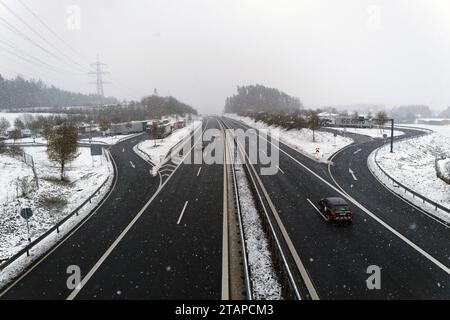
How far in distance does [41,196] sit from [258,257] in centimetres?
2066

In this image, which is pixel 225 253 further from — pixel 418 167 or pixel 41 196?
pixel 418 167

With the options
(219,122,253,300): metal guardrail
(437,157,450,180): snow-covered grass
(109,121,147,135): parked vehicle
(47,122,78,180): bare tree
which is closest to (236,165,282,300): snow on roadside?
(219,122,253,300): metal guardrail

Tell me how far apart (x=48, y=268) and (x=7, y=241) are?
6020mm

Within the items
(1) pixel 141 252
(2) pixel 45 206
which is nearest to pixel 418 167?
(1) pixel 141 252

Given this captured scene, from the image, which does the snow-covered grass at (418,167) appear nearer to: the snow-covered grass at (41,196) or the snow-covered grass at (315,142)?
the snow-covered grass at (315,142)

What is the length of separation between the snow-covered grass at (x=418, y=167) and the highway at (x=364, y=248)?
358 centimetres

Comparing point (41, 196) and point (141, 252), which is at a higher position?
point (41, 196)

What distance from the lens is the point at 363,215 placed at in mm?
20094

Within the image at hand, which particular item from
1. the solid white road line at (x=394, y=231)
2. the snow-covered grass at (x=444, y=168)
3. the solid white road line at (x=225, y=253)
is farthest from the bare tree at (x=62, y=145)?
the snow-covered grass at (x=444, y=168)

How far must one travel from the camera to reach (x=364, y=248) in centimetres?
1541

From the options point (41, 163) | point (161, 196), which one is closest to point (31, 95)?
point (41, 163)

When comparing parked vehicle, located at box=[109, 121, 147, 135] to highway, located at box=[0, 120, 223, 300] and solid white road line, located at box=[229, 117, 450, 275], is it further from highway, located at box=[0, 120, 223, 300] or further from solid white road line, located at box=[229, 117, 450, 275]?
solid white road line, located at box=[229, 117, 450, 275]

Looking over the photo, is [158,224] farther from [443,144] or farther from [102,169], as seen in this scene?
[443,144]

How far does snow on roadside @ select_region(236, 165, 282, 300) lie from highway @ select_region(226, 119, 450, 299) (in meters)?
1.68
